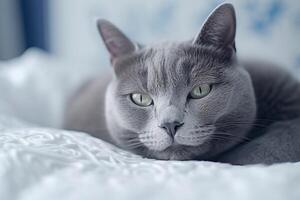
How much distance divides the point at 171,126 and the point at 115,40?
364mm

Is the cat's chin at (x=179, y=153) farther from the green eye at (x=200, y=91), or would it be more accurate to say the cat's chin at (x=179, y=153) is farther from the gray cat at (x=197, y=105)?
the green eye at (x=200, y=91)

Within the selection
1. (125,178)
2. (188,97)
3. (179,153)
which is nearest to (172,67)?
(188,97)

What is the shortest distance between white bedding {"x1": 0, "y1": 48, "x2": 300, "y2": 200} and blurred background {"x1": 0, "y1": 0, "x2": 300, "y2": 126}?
49 cm

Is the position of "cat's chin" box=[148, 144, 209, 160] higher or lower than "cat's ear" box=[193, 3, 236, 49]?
lower

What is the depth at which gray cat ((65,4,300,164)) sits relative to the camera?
979 mm

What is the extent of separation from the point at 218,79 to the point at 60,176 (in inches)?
18.2

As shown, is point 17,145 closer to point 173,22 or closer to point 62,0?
point 173,22

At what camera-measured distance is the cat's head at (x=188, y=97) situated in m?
0.97

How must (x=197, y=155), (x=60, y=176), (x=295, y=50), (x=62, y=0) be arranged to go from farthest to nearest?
(x=62, y=0) → (x=295, y=50) → (x=197, y=155) → (x=60, y=176)

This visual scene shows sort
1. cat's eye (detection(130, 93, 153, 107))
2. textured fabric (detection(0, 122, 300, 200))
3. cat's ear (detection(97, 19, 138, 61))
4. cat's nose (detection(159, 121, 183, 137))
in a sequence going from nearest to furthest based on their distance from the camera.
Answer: textured fabric (detection(0, 122, 300, 200)) → cat's nose (detection(159, 121, 183, 137)) → cat's eye (detection(130, 93, 153, 107)) → cat's ear (detection(97, 19, 138, 61))

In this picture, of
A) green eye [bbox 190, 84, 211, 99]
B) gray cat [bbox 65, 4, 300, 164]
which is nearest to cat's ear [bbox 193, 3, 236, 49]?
gray cat [bbox 65, 4, 300, 164]

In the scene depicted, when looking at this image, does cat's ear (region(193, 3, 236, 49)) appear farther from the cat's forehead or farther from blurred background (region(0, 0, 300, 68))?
blurred background (region(0, 0, 300, 68))

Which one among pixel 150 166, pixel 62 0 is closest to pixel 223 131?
pixel 150 166

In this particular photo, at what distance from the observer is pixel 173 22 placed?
1971 mm
